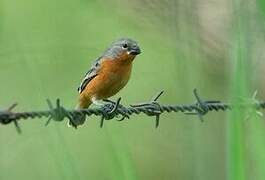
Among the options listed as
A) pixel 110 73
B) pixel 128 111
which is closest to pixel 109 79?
pixel 110 73

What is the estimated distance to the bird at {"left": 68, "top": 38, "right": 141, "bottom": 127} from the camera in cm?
446

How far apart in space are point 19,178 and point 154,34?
1.53m

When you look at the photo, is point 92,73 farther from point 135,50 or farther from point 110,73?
point 135,50

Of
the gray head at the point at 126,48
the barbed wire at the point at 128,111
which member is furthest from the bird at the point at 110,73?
the barbed wire at the point at 128,111

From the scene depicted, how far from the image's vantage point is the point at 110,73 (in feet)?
15.1

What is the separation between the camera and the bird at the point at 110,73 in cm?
446

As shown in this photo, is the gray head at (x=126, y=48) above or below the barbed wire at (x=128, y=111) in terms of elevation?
above

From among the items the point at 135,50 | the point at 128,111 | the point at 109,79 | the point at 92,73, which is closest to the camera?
the point at 128,111

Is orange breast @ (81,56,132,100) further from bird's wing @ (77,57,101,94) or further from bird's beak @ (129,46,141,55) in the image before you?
bird's beak @ (129,46,141,55)

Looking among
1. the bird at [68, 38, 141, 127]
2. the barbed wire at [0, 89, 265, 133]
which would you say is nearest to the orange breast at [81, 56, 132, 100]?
the bird at [68, 38, 141, 127]

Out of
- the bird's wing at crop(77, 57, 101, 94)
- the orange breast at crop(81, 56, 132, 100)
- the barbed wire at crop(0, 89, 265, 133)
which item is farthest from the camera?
the bird's wing at crop(77, 57, 101, 94)

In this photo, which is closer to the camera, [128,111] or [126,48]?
[128,111]

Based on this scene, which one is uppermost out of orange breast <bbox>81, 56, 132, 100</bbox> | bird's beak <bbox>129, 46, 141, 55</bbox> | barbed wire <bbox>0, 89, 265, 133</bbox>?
bird's beak <bbox>129, 46, 141, 55</bbox>

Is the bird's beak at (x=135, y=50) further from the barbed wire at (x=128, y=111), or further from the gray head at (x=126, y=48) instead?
the barbed wire at (x=128, y=111)
